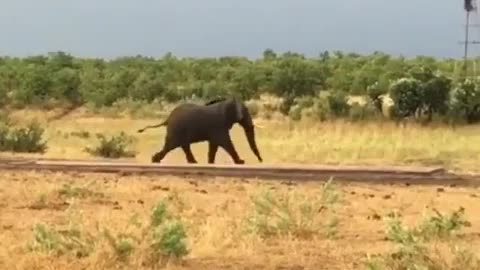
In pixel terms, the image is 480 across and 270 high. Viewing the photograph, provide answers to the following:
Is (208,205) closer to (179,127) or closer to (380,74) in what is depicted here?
(179,127)

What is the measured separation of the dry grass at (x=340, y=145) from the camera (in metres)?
27.7

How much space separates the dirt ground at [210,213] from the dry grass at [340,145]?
23.6 ft

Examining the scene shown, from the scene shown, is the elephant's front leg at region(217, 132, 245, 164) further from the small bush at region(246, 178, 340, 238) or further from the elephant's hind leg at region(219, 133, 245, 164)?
the small bush at region(246, 178, 340, 238)

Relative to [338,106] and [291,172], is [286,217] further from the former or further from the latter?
[338,106]

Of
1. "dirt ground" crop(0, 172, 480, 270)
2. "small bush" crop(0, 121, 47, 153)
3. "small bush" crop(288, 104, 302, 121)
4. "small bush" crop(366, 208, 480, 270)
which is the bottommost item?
"small bush" crop(288, 104, 302, 121)

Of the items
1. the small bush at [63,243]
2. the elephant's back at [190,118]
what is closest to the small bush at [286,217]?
the small bush at [63,243]

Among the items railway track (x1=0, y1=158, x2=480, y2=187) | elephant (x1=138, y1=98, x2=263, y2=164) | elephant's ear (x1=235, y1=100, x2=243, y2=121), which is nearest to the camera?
railway track (x1=0, y1=158, x2=480, y2=187)

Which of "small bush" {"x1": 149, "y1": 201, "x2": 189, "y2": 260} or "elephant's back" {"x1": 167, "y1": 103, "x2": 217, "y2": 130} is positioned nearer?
"small bush" {"x1": 149, "y1": 201, "x2": 189, "y2": 260}

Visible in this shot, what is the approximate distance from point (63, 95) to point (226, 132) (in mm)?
43848

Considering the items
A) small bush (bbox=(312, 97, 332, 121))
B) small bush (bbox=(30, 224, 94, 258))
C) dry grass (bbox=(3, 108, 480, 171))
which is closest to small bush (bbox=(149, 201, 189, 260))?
small bush (bbox=(30, 224, 94, 258))

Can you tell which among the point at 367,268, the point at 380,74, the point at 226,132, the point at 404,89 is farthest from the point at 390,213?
the point at 380,74

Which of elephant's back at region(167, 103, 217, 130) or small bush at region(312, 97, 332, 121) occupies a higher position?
elephant's back at region(167, 103, 217, 130)

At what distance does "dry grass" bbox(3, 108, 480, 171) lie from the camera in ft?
91.0

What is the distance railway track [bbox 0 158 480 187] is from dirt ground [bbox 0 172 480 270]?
647mm
